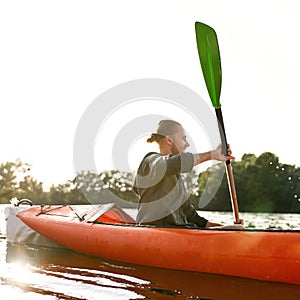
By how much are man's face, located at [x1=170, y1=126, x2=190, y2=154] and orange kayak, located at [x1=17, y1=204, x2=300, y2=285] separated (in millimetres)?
738

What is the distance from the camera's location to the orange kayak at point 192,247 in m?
3.50

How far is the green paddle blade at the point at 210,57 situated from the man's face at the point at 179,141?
3.10ft

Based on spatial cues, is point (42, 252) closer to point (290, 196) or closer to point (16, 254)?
point (16, 254)

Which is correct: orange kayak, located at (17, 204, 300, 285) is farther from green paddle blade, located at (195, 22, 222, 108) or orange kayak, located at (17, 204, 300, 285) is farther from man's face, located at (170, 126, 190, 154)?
green paddle blade, located at (195, 22, 222, 108)

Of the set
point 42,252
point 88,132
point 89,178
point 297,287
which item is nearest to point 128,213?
point 42,252

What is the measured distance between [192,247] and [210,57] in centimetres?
232

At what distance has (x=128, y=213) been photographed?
20.6 ft

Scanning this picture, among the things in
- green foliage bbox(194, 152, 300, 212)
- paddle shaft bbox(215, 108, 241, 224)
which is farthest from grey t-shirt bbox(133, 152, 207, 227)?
green foliage bbox(194, 152, 300, 212)

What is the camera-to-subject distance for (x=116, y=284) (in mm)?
3855

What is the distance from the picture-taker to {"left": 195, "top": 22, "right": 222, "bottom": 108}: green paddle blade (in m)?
5.39

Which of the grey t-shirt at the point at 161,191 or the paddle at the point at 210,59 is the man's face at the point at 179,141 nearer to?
the grey t-shirt at the point at 161,191

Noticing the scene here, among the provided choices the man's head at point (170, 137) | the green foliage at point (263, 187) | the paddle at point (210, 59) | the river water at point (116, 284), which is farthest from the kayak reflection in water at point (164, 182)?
the green foliage at point (263, 187)

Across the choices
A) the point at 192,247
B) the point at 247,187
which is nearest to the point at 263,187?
the point at 247,187

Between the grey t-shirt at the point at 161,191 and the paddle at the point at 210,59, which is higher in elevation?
the paddle at the point at 210,59
